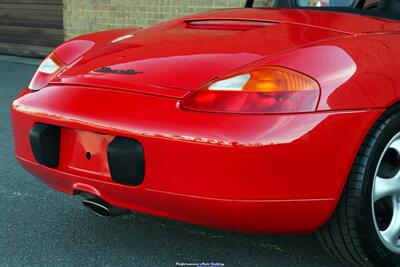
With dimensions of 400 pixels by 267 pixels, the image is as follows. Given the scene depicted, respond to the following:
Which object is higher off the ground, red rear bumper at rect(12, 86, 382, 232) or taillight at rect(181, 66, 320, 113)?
taillight at rect(181, 66, 320, 113)

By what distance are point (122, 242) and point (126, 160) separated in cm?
78

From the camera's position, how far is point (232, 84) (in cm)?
218

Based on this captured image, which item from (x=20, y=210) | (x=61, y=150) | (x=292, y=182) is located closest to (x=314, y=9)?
(x=292, y=182)

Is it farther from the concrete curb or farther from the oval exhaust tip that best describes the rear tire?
the concrete curb

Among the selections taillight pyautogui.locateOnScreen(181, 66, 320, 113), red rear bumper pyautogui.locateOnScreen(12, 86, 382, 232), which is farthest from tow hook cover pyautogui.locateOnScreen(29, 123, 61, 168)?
taillight pyautogui.locateOnScreen(181, 66, 320, 113)

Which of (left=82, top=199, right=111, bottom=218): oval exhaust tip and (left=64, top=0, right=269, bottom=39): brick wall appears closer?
(left=82, top=199, right=111, bottom=218): oval exhaust tip

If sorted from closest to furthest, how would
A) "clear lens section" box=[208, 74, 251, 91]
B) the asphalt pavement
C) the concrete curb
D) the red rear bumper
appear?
the red rear bumper
"clear lens section" box=[208, 74, 251, 91]
the asphalt pavement
the concrete curb

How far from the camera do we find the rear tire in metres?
2.21

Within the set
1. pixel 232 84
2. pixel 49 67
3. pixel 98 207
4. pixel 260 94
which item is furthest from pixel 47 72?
pixel 260 94

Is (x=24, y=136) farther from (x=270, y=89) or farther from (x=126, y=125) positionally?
(x=270, y=89)

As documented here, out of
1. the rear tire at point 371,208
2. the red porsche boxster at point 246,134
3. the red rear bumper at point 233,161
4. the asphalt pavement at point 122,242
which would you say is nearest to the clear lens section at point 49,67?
the red porsche boxster at point 246,134

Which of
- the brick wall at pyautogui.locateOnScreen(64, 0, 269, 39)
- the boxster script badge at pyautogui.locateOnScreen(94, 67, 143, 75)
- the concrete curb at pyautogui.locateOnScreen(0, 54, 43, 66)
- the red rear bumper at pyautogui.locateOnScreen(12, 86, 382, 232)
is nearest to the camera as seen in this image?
the red rear bumper at pyautogui.locateOnScreen(12, 86, 382, 232)

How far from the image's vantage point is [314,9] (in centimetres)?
316

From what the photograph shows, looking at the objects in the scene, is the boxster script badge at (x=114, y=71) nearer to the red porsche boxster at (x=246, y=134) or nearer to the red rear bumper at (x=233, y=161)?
the red porsche boxster at (x=246, y=134)
